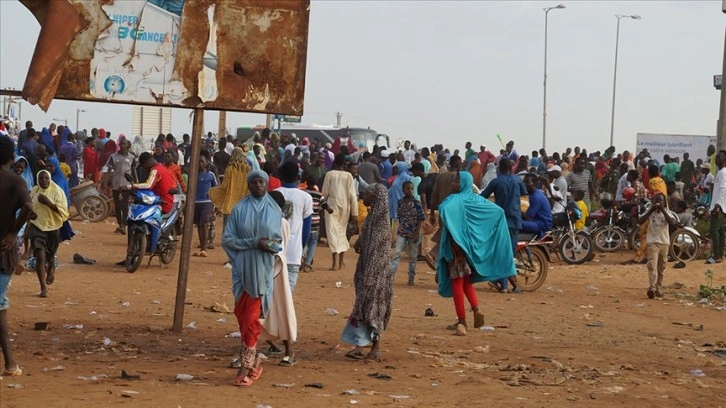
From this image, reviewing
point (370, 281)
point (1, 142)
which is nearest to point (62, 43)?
point (1, 142)

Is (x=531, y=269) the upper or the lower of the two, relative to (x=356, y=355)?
upper

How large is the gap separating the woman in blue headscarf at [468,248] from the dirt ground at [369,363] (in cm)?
45

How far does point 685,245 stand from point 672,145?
83.1ft

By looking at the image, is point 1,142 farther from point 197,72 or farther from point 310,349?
point 310,349

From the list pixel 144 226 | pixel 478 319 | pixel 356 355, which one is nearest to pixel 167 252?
pixel 144 226

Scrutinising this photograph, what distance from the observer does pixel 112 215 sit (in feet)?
89.6

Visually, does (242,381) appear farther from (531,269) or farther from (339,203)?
(339,203)

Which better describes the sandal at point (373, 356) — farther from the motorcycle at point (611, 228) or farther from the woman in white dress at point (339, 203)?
the motorcycle at point (611, 228)

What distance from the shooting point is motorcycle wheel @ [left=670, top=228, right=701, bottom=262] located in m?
20.4

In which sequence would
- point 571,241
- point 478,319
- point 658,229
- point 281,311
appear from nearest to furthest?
point 281,311 → point 478,319 → point 658,229 → point 571,241

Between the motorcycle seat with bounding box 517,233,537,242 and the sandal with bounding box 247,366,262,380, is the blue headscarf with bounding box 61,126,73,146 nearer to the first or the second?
the motorcycle seat with bounding box 517,233,537,242

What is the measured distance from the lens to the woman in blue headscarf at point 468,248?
12352 mm

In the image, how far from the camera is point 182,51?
36.3ft

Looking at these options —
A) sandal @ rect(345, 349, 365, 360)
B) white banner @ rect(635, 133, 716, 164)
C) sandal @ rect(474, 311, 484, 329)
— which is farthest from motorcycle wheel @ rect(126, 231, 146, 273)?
white banner @ rect(635, 133, 716, 164)
